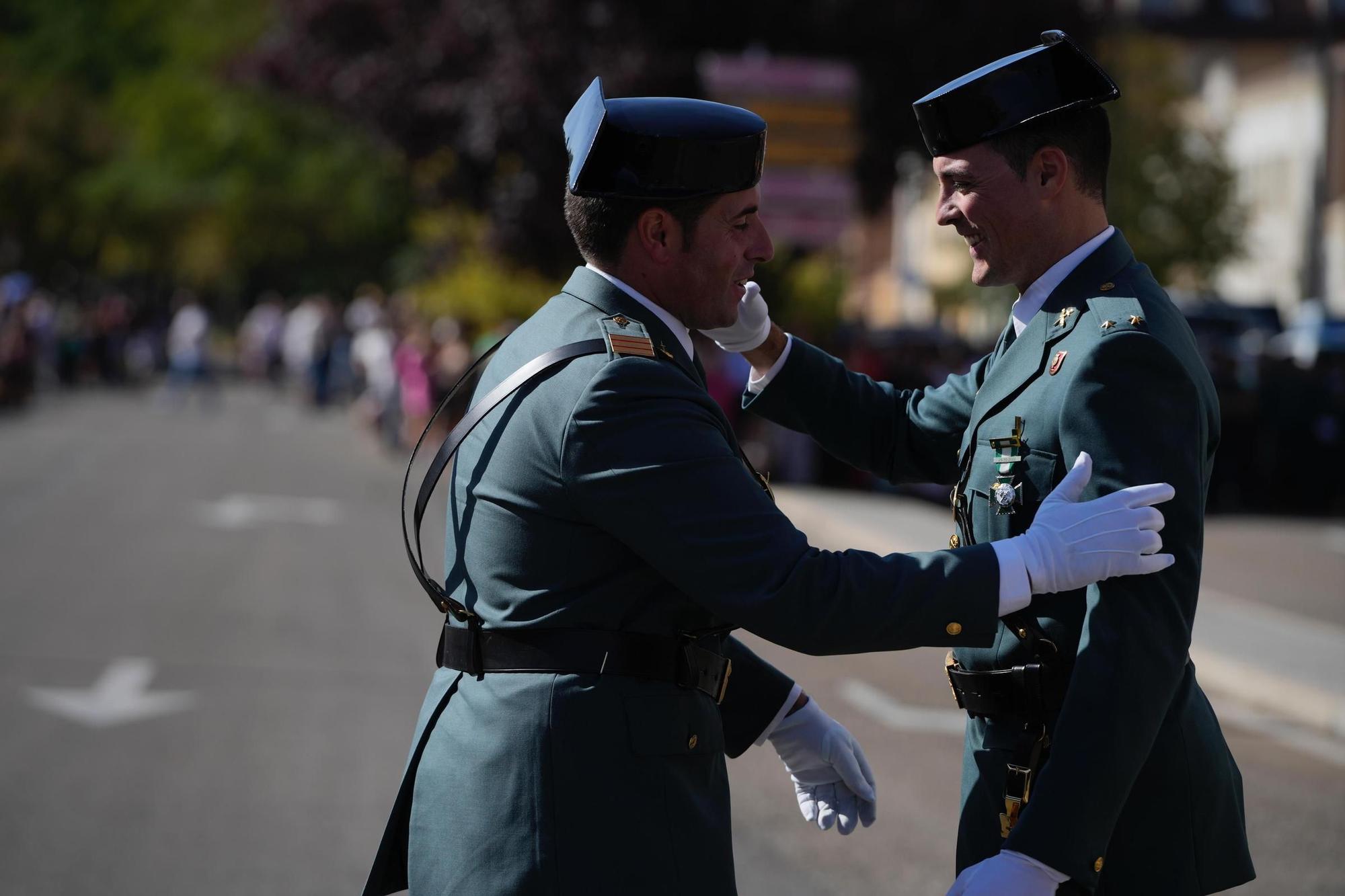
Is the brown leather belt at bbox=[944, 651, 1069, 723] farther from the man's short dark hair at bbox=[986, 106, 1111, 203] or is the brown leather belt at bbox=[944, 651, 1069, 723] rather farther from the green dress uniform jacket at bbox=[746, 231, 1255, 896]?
the man's short dark hair at bbox=[986, 106, 1111, 203]

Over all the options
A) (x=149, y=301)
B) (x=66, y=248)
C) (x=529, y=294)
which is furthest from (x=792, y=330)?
(x=149, y=301)

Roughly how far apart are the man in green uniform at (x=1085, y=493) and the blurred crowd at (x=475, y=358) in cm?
360

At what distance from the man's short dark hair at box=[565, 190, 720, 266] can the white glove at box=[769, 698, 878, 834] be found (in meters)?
0.94

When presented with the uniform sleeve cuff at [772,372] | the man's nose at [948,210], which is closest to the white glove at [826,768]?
the uniform sleeve cuff at [772,372]

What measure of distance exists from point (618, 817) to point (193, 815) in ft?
13.7

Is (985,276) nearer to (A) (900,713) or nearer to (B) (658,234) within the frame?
(B) (658,234)

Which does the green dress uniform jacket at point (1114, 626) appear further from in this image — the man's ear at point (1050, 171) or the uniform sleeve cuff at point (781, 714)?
the uniform sleeve cuff at point (781, 714)

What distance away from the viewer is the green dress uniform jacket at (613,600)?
100.0 inches

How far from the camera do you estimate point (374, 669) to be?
28.9 ft

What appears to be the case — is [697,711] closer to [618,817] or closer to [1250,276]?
[618,817]

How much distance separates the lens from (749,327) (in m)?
3.41

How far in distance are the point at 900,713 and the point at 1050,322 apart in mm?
5750

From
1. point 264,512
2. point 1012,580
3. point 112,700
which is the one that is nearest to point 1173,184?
point 264,512

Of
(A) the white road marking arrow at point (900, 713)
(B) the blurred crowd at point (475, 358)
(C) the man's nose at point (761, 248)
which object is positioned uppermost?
(C) the man's nose at point (761, 248)
